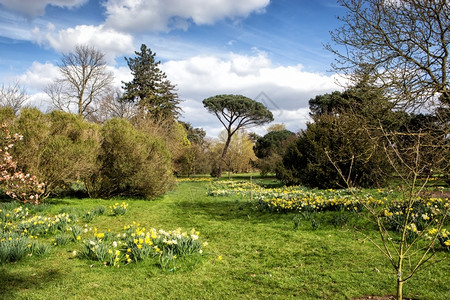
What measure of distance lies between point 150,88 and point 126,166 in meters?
23.4

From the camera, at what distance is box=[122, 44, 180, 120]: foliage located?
32031 mm

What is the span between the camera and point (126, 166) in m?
11.6

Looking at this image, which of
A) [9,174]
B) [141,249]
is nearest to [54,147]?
[9,174]

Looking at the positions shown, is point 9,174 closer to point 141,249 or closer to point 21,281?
point 21,281

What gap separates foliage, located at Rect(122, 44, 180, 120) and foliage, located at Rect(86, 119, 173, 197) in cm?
1980

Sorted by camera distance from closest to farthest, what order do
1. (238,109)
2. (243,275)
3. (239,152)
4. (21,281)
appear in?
(21,281), (243,275), (238,109), (239,152)

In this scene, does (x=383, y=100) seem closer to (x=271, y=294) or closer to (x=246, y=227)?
(x=246, y=227)

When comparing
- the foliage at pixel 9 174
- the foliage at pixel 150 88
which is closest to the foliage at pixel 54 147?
the foliage at pixel 9 174

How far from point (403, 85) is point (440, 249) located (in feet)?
11.1

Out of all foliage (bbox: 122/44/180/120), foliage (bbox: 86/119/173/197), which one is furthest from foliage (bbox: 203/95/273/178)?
foliage (bbox: 86/119/173/197)

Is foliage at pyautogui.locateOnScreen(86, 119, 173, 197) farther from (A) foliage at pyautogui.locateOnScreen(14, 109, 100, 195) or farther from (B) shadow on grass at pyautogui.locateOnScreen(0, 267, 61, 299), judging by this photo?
(B) shadow on grass at pyautogui.locateOnScreen(0, 267, 61, 299)

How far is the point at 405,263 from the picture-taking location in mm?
4430

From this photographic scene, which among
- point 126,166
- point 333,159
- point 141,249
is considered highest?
point 333,159

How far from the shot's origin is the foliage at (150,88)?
32.0 m
